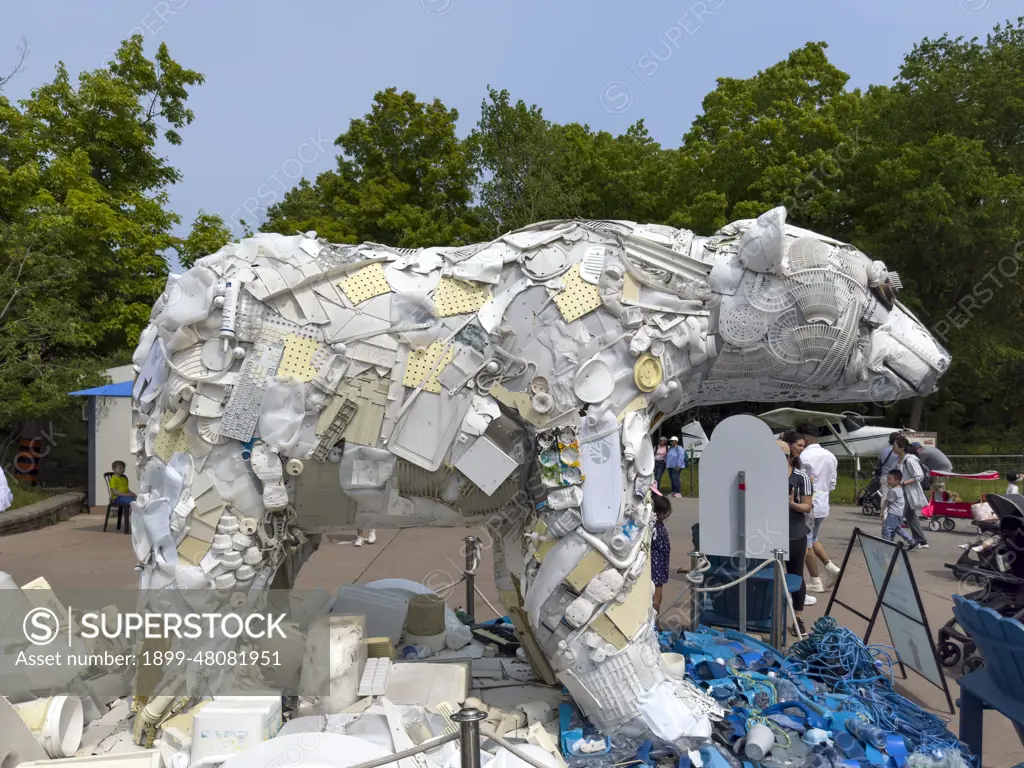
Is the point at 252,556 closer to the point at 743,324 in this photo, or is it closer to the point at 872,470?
the point at 743,324

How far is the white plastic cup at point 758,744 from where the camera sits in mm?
3482

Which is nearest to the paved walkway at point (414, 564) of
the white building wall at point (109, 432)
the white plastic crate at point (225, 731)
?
the white plastic crate at point (225, 731)

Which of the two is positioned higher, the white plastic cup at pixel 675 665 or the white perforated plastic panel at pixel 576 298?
the white perforated plastic panel at pixel 576 298

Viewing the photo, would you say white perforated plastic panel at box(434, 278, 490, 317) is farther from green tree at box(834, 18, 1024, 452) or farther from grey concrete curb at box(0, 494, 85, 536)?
green tree at box(834, 18, 1024, 452)

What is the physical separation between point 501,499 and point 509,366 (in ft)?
2.11

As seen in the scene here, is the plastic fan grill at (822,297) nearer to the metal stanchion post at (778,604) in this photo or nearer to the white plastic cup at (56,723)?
the metal stanchion post at (778,604)

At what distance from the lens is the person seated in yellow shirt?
1103 cm

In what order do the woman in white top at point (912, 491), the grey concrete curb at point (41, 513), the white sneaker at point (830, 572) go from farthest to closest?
the grey concrete curb at point (41, 513) < the woman in white top at point (912, 491) < the white sneaker at point (830, 572)

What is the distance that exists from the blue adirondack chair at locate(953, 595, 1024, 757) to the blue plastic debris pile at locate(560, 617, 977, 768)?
14 cm

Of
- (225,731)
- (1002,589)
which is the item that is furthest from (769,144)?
(225,731)

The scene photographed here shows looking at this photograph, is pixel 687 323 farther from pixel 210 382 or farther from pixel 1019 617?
pixel 1019 617

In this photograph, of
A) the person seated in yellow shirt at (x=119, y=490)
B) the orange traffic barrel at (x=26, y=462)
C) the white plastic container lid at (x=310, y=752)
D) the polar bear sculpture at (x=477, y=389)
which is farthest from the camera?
the orange traffic barrel at (x=26, y=462)

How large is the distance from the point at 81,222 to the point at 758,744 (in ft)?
48.4

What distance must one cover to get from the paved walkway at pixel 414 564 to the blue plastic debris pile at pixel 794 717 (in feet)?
2.08
